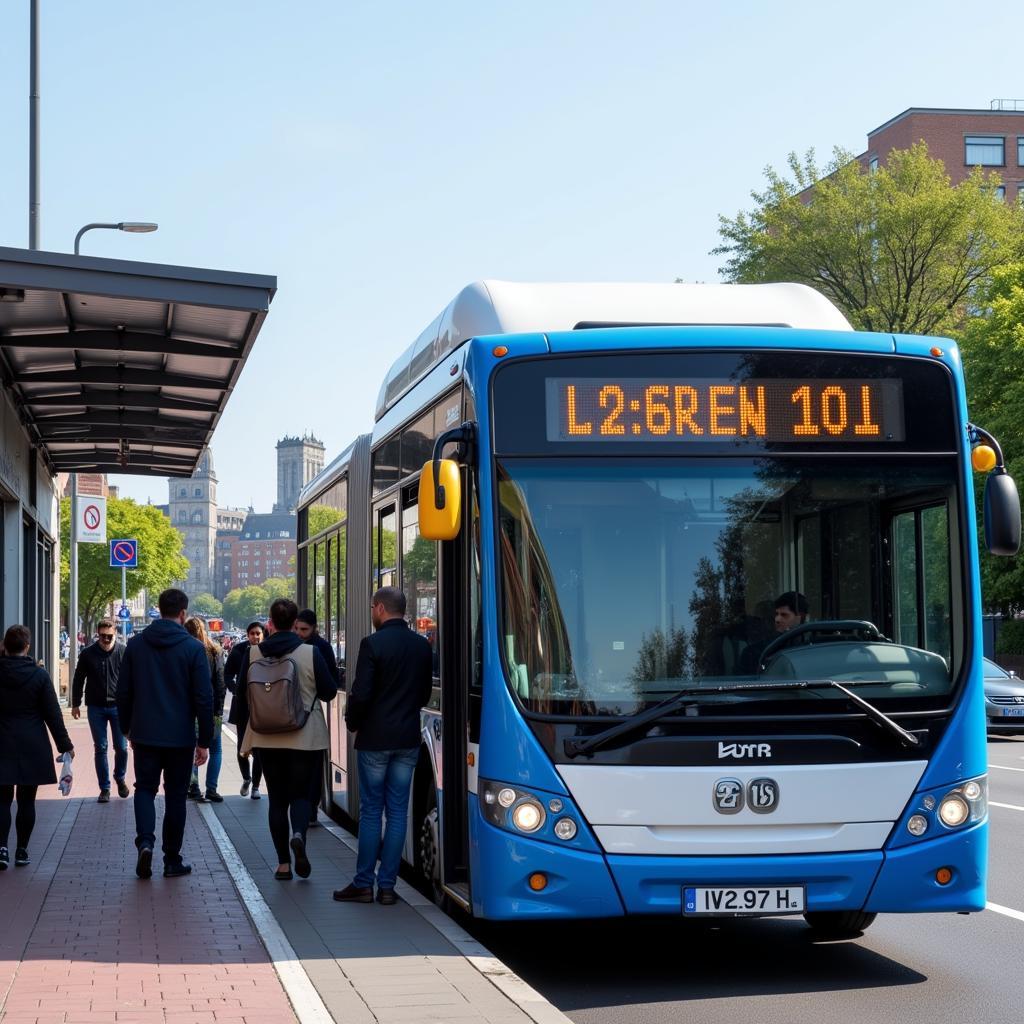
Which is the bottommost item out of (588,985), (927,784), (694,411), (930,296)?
(588,985)

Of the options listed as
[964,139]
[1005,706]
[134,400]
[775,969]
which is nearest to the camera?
[775,969]

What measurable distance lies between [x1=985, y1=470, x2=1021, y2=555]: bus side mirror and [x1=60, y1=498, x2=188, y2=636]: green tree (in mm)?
74234

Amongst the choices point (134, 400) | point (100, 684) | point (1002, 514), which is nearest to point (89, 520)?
point (134, 400)

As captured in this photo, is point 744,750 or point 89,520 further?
point 89,520

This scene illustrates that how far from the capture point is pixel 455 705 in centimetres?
838

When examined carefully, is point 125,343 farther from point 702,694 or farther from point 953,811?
point 953,811

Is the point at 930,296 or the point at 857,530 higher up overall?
the point at 930,296

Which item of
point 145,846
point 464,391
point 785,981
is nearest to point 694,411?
point 464,391

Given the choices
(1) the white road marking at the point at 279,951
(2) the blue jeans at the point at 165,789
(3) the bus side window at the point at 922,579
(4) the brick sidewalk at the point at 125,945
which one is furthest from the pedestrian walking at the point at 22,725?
(3) the bus side window at the point at 922,579

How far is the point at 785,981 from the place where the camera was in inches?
303

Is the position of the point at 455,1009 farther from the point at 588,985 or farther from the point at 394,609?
the point at 394,609

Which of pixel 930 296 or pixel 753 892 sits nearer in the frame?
pixel 753 892

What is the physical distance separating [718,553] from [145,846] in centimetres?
468

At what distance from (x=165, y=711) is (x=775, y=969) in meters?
4.28
